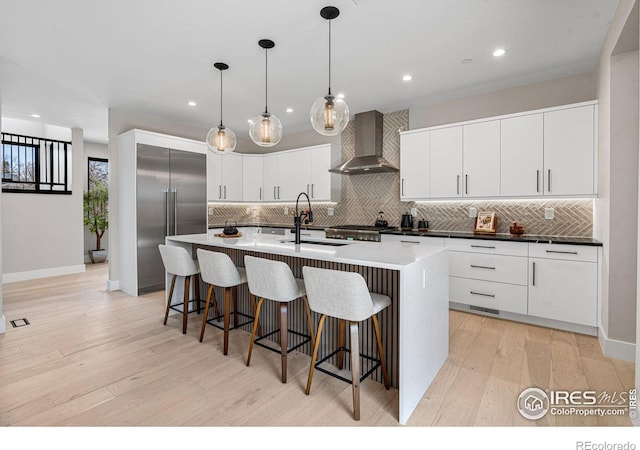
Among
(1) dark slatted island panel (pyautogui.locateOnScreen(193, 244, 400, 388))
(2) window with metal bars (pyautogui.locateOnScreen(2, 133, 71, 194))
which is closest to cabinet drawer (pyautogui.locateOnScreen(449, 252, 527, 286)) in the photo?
(1) dark slatted island panel (pyautogui.locateOnScreen(193, 244, 400, 388))


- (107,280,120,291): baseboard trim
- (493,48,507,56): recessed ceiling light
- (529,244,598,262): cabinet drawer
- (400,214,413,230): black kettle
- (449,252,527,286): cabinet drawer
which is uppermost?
(493,48,507,56): recessed ceiling light

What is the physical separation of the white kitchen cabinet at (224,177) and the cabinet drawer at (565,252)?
15.2 ft

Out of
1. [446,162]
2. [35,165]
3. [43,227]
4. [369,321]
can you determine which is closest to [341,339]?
[369,321]

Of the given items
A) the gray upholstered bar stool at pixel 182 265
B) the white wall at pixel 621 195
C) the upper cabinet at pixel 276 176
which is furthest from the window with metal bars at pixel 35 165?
the white wall at pixel 621 195

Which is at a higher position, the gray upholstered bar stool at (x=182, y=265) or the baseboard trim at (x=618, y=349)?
the gray upholstered bar stool at (x=182, y=265)

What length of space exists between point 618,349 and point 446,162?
2.47 meters

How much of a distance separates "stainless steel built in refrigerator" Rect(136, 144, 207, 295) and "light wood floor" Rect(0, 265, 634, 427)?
1.31 m

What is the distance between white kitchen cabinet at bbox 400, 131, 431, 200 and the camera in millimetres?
4309

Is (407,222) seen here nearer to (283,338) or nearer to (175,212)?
(283,338)

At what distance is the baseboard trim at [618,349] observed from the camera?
8.39ft

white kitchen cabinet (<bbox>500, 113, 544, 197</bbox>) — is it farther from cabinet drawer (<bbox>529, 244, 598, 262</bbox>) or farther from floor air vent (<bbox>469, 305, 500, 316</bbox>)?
floor air vent (<bbox>469, 305, 500, 316</bbox>)

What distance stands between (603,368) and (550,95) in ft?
9.36

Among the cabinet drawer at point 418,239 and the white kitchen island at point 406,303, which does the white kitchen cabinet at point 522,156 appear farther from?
the white kitchen island at point 406,303
